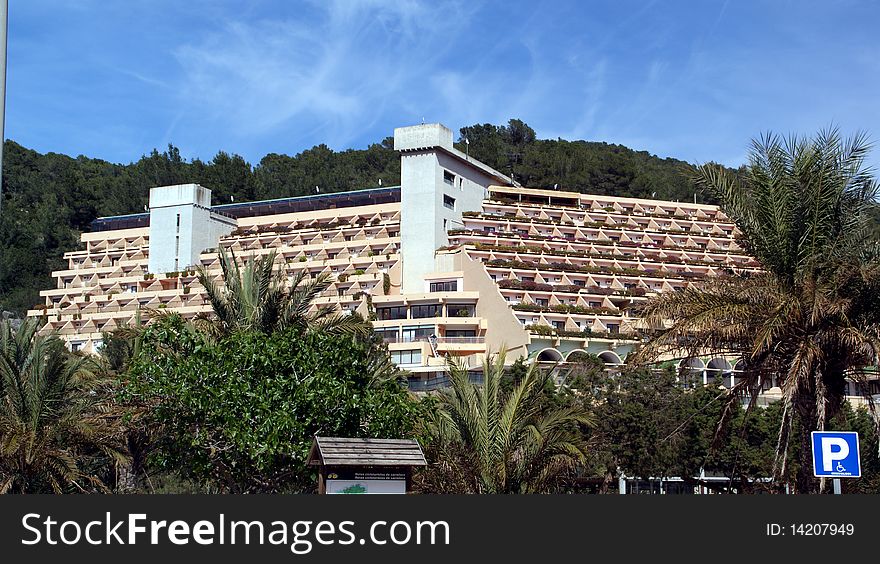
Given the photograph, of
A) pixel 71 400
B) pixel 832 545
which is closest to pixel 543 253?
pixel 71 400

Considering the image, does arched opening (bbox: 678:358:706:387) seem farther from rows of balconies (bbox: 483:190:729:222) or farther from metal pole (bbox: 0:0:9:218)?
rows of balconies (bbox: 483:190:729:222)

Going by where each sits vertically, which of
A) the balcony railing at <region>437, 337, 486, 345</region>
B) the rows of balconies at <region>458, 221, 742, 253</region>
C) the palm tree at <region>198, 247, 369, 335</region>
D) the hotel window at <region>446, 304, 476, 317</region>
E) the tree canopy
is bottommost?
the tree canopy

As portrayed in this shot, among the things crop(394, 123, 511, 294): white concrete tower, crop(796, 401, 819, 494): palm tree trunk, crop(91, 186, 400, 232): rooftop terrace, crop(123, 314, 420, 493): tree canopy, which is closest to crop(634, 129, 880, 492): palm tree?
crop(796, 401, 819, 494): palm tree trunk

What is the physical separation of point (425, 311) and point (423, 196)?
11753 millimetres

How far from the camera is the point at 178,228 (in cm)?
10156

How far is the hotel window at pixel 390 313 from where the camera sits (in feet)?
266

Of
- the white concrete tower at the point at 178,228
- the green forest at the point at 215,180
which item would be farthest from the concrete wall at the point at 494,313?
the green forest at the point at 215,180

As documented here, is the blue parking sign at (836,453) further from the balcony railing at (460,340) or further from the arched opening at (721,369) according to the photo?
the balcony railing at (460,340)

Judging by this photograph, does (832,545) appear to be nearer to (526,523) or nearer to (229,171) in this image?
(526,523)

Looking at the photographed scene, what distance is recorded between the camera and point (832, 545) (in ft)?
47.7

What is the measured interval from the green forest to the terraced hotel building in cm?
939

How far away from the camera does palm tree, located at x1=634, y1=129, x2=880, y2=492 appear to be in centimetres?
2111

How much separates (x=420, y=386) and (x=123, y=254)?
159 feet

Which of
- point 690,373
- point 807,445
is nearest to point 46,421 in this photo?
point 807,445
